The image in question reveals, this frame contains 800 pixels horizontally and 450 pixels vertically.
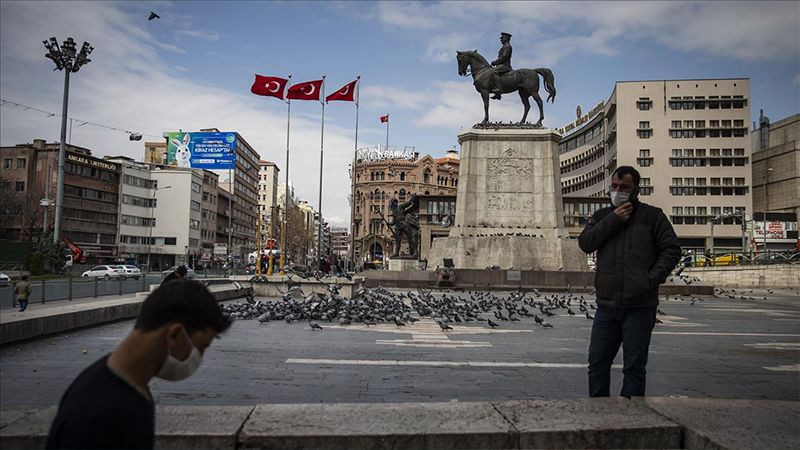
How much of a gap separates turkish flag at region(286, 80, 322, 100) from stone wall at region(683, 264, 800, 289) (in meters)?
31.2

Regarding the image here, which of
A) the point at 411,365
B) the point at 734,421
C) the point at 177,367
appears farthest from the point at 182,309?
the point at 411,365

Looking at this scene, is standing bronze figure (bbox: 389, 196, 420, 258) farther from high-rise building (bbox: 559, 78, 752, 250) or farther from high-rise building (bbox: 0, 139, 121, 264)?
high-rise building (bbox: 0, 139, 121, 264)

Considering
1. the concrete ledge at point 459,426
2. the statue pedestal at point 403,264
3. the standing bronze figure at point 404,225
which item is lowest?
the concrete ledge at point 459,426

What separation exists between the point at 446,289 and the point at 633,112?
200 ft

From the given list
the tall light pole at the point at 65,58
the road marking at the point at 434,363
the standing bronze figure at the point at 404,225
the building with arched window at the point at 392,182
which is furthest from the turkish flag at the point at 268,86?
the building with arched window at the point at 392,182

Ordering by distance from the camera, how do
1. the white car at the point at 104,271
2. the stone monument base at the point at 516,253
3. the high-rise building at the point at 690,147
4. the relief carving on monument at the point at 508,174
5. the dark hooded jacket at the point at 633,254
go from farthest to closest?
the high-rise building at the point at 690,147 → the white car at the point at 104,271 → the relief carving on monument at the point at 508,174 → the stone monument base at the point at 516,253 → the dark hooded jacket at the point at 633,254

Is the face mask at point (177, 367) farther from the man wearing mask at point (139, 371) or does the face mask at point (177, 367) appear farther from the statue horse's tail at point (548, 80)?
the statue horse's tail at point (548, 80)

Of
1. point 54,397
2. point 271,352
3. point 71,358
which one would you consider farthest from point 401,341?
point 54,397

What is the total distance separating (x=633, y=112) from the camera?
77562 mm

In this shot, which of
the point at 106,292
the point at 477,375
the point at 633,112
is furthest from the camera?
the point at 633,112

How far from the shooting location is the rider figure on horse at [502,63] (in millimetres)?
30234

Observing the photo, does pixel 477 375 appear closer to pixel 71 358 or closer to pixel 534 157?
pixel 71 358

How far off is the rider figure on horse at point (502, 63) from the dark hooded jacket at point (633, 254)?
26399 mm

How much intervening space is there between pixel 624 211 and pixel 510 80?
2665 centimetres
